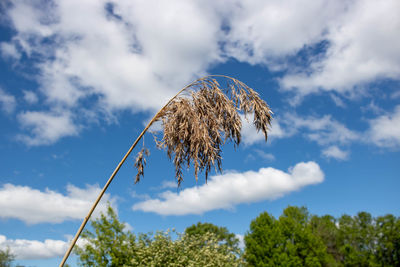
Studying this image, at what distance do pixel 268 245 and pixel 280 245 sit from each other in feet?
5.40

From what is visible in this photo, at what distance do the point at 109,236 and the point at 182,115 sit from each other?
22998 millimetres

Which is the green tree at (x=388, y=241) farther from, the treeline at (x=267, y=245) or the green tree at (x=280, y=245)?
the green tree at (x=280, y=245)

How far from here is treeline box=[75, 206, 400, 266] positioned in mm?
25531

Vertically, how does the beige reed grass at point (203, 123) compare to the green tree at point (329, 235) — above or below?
below

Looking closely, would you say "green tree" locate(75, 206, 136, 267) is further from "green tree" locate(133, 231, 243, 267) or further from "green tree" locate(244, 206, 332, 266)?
"green tree" locate(244, 206, 332, 266)

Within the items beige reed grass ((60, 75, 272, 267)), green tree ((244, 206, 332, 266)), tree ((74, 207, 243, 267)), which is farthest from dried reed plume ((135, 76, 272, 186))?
green tree ((244, 206, 332, 266))

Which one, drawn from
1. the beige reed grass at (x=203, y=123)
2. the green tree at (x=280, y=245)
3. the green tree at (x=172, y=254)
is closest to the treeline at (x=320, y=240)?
the green tree at (x=280, y=245)

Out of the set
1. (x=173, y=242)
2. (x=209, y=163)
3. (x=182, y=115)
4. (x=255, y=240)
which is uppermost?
(x=255, y=240)

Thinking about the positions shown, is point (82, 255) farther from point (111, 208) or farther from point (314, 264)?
point (314, 264)

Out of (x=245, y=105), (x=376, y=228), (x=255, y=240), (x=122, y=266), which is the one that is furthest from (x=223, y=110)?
(x=376, y=228)

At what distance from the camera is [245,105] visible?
6219 mm

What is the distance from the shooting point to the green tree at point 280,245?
36463mm

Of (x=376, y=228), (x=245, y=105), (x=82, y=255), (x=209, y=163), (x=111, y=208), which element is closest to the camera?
(x=209, y=163)

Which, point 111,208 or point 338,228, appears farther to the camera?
point 338,228
